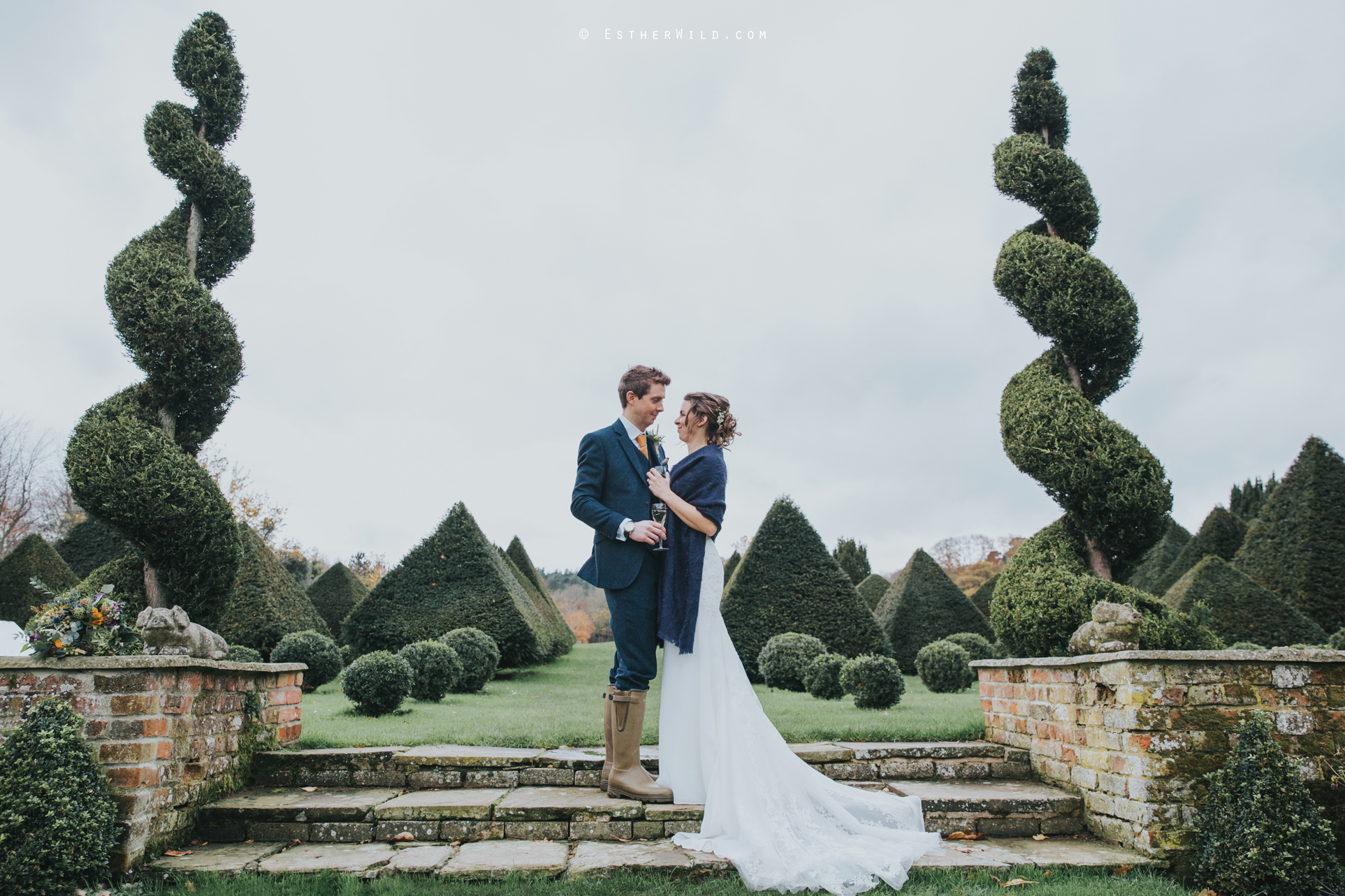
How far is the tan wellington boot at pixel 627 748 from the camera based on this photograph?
3.58m

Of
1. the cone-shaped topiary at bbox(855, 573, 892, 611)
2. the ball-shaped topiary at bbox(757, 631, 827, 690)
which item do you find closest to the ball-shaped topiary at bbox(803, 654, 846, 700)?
the ball-shaped topiary at bbox(757, 631, 827, 690)

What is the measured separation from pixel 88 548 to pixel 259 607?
21.3 ft

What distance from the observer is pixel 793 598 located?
1200cm

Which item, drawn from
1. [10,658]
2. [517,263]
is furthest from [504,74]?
[10,658]

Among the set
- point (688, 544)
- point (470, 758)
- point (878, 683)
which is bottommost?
point (878, 683)

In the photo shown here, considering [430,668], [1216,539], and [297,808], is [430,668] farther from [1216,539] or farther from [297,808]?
[1216,539]

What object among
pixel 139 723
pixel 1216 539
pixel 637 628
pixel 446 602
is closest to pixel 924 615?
pixel 1216 539

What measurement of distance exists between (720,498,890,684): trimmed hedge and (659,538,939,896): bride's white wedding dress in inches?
332

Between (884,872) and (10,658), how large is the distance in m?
4.17

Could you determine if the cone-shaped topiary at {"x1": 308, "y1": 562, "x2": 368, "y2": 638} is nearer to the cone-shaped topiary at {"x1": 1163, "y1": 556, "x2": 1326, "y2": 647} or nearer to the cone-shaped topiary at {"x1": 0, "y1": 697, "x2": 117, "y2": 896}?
the cone-shaped topiary at {"x1": 0, "y1": 697, "x2": 117, "y2": 896}

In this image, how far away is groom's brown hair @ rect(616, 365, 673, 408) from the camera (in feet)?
12.7

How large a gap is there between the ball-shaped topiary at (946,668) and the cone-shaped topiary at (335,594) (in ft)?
37.9

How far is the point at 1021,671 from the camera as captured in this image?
4609mm

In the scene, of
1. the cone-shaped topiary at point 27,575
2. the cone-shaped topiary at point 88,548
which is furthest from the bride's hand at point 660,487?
the cone-shaped topiary at point 88,548
